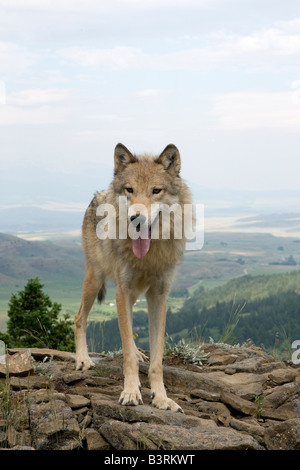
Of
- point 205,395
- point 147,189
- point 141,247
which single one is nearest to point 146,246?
point 141,247

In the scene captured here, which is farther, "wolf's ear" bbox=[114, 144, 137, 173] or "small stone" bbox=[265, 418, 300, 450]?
"wolf's ear" bbox=[114, 144, 137, 173]

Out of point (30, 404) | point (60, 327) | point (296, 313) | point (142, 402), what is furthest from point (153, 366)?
point (296, 313)

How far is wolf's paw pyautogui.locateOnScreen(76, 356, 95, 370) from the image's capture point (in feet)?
30.3

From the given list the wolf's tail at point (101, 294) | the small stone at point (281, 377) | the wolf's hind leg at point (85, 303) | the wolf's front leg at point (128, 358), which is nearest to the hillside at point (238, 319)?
the wolf's tail at point (101, 294)

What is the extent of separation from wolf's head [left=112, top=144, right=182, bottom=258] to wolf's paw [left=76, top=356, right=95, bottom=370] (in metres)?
2.59

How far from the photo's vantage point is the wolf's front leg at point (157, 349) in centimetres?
759

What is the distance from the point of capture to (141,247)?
7.73 metres

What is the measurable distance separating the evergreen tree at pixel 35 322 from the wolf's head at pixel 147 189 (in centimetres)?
614

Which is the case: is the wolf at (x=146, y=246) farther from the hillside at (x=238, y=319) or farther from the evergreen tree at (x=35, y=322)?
the evergreen tree at (x=35, y=322)

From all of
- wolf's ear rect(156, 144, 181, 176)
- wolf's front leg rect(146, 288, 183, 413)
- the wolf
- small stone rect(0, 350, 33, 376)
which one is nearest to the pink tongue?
the wolf

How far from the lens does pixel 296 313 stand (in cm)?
4134

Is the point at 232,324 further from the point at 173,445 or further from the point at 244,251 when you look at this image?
the point at 244,251

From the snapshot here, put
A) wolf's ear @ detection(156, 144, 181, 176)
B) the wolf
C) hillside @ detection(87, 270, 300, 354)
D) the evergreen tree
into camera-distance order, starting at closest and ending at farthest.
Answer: the wolf, wolf's ear @ detection(156, 144, 181, 176), hillside @ detection(87, 270, 300, 354), the evergreen tree

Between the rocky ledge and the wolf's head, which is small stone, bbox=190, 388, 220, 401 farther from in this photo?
the wolf's head
